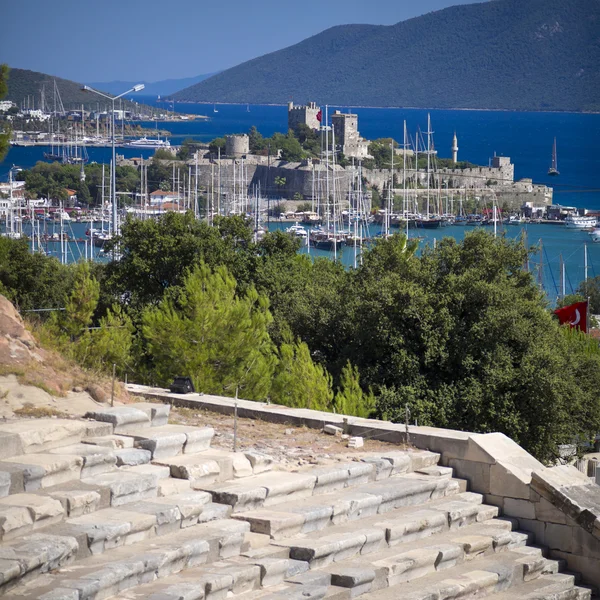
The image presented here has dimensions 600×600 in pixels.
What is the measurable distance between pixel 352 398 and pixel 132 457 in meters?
6.11

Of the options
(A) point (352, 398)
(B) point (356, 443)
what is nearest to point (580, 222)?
(A) point (352, 398)

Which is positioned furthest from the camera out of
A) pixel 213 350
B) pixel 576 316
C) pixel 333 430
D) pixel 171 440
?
pixel 576 316

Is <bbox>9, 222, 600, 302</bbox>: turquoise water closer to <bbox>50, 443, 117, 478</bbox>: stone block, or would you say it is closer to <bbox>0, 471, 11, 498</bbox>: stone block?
<bbox>50, 443, 117, 478</bbox>: stone block

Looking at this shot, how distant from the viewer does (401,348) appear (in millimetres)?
15656

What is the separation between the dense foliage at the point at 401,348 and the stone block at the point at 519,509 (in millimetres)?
4317

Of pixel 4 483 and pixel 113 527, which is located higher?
pixel 4 483

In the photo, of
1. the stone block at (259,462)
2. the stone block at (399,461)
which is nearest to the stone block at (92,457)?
the stone block at (259,462)

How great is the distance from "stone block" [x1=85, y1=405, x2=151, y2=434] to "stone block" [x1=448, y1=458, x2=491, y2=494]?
8.62 ft

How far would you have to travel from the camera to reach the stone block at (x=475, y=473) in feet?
32.2

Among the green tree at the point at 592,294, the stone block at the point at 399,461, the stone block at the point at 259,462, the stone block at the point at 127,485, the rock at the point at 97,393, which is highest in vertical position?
the rock at the point at 97,393

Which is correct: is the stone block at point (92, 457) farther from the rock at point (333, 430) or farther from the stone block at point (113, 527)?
the rock at point (333, 430)

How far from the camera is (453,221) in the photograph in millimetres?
102500

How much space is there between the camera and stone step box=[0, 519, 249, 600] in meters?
6.40

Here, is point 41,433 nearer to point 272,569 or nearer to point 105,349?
point 272,569
